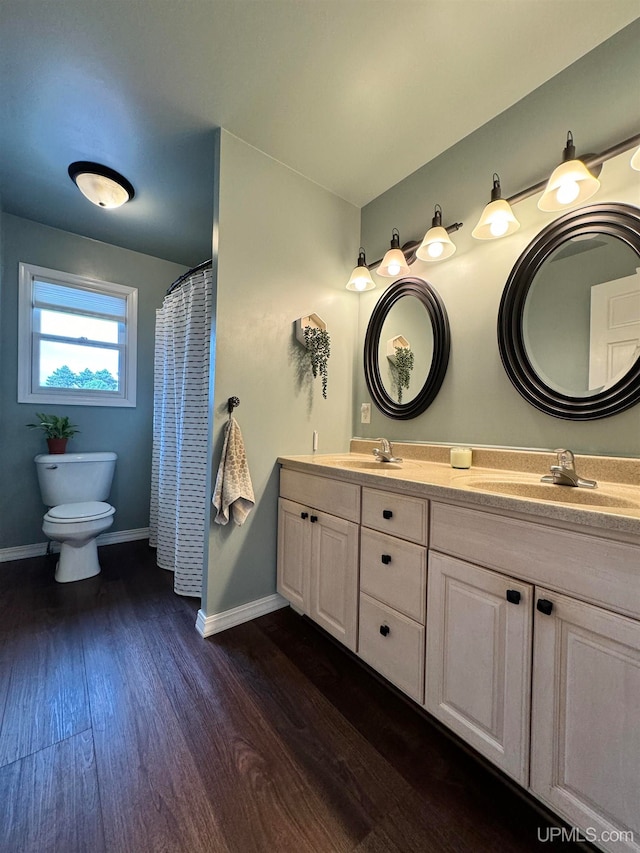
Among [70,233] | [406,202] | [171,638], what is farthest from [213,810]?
[70,233]

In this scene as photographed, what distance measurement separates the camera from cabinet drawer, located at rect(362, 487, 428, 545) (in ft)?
3.90

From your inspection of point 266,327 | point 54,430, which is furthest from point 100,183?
point 54,430

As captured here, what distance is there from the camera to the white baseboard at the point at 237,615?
1.73 m

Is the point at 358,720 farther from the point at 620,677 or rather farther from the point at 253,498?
the point at 253,498

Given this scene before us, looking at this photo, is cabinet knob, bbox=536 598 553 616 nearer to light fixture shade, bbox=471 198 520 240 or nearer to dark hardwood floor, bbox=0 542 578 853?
dark hardwood floor, bbox=0 542 578 853

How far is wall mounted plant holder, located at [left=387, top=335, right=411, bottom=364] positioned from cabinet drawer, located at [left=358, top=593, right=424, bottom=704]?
1.34 metres

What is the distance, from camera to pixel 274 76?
4.75 ft

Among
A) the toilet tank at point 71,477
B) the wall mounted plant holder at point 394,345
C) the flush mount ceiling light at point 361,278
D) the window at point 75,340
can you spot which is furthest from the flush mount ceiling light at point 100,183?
the wall mounted plant holder at point 394,345

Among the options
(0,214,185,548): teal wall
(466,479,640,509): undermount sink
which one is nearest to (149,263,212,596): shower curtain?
(0,214,185,548): teal wall

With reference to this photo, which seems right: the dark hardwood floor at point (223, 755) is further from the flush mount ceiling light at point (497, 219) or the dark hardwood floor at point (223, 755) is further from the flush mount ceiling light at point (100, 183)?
the flush mount ceiling light at point (100, 183)

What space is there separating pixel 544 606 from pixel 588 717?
25 centimetres

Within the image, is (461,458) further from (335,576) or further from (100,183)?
(100,183)

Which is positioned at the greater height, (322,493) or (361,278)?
(361,278)

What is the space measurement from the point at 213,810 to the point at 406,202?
2.78m
